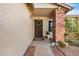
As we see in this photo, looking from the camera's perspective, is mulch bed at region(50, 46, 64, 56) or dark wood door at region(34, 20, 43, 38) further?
dark wood door at region(34, 20, 43, 38)

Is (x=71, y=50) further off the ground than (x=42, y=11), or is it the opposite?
(x=42, y=11)

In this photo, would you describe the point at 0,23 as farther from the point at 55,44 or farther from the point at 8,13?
the point at 55,44

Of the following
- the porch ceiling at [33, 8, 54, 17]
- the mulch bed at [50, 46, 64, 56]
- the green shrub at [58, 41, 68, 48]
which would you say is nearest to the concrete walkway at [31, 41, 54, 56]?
the mulch bed at [50, 46, 64, 56]

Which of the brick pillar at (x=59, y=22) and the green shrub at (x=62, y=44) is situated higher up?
the brick pillar at (x=59, y=22)

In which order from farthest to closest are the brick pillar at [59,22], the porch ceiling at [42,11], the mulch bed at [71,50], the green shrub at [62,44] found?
the porch ceiling at [42,11] < the brick pillar at [59,22] < the green shrub at [62,44] < the mulch bed at [71,50]

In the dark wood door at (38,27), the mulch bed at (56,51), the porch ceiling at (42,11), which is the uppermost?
the porch ceiling at (42,11)

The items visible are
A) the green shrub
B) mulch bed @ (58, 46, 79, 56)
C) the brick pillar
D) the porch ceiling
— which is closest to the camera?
mulch bed @ (58, 46, 79, 56)

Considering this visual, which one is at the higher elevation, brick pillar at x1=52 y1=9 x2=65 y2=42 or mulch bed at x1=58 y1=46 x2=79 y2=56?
brick pillar at x1=52 y1=9 x2=65 y2=42

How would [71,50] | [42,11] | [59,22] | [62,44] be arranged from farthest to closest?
[42,11]
[59,22]
[62,44]
[71,50]

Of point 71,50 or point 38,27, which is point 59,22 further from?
point 71,50

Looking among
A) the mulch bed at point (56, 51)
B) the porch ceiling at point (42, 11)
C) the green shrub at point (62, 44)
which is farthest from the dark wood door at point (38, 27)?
the green shrub at point (62, 44)

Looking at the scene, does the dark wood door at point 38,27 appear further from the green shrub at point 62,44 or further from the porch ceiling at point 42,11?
the green shrub at point 62,44

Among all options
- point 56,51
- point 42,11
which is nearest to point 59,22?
point 42,11

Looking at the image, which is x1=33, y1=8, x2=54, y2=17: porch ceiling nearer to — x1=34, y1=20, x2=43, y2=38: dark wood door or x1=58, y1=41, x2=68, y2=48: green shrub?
x1=34, y1=20, x2=43, y2=38: dark wood door
